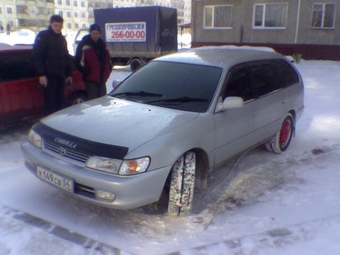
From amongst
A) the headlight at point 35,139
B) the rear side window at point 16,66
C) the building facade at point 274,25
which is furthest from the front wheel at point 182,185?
the building facade at point 274,25

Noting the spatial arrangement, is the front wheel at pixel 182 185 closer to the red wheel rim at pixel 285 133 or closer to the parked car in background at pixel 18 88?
the red wheel rim at pixel 285 133

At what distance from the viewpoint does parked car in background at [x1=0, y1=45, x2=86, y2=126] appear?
5.33m

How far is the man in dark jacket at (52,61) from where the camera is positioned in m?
5.30

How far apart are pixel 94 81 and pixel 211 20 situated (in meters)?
17.0

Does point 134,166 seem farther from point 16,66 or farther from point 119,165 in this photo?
point 16,66

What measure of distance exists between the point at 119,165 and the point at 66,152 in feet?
1.86

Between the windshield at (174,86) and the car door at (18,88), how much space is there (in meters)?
1.88

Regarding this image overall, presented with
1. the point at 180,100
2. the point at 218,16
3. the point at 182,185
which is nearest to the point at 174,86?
the point at 180,100

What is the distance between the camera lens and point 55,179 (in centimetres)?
328

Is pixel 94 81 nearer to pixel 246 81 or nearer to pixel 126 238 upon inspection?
pixel 246 81

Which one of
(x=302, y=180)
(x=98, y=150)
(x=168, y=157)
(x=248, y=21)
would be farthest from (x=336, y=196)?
(x=248, y=21)

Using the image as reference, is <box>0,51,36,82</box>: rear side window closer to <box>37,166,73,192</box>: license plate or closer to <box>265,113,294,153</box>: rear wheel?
<box>37,166,73,192</box>: license plate

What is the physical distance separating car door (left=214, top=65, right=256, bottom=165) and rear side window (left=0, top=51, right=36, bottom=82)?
10.9 feet

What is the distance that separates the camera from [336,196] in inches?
155
